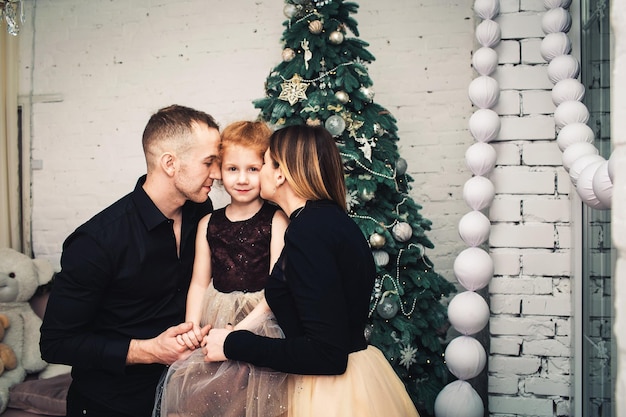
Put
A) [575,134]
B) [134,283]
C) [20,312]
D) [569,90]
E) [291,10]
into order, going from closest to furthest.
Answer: [134,283]
[575,134]
[569,90]
[291,10]
[20,312]

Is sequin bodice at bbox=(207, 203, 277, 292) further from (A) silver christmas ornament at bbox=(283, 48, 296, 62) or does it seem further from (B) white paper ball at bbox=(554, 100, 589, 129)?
(B) white paper ball at bbox=(554, 100, 589, 129)

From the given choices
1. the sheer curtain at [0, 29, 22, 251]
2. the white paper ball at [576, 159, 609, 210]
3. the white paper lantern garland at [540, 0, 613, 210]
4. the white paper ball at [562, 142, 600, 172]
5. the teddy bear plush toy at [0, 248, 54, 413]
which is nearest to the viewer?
the white paper ball at [576, 159, 609, 210]

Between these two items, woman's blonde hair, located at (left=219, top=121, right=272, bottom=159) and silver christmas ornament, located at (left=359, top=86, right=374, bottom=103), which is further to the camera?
silver christmas ornament, located at (left=359, top=86, right=374, bottom=103)

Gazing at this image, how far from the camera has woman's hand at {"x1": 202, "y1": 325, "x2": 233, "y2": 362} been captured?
1928 millimetres

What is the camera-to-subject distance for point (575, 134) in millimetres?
2729

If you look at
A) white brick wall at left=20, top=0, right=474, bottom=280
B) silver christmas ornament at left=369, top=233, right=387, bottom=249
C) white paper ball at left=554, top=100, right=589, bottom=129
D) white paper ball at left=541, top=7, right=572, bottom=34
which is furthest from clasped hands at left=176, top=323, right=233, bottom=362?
white brick wall at left=20, top=0, right=474, bottom=280

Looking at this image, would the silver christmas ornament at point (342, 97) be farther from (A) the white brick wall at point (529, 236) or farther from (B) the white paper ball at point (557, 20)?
(B) the white paper ball at point (557, 20)

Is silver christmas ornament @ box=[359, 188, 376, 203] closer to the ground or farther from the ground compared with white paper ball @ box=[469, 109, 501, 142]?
closer to the ground

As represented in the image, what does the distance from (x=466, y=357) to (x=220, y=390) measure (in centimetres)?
150

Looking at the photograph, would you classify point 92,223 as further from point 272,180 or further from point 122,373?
point 272,180

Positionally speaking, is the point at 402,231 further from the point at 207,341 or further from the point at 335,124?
the point at 207,341

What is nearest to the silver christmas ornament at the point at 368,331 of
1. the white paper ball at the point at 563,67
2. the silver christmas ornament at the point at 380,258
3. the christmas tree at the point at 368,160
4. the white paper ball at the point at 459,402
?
the christmas tree at the point at 368,160

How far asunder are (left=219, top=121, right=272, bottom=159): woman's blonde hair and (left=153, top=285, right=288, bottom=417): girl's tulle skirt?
76cm

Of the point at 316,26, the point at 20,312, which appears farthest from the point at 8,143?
the point at 316,26
